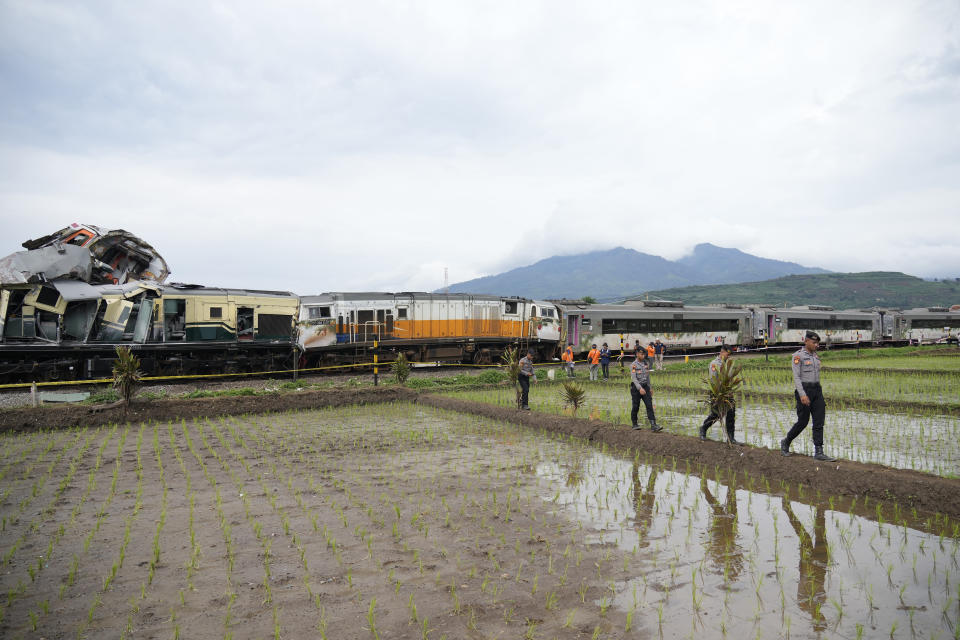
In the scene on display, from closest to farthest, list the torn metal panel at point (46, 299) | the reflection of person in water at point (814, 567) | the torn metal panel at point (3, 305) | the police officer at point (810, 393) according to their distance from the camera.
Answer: the reflection of person in water at point (814, 567) < the police officer at point (810, 393) < the torn metal panel at point (3, 305) < the torn metal panel at point (46, 299)

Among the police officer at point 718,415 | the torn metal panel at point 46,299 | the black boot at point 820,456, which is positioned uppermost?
the torn metal panel at point 46,299

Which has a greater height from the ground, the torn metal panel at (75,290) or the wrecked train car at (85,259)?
the wrecked train car at (85,259)

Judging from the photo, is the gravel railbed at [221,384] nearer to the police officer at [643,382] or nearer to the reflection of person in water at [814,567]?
the police officer at [643,382]

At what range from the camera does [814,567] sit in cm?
567

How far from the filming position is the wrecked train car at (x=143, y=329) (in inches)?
763

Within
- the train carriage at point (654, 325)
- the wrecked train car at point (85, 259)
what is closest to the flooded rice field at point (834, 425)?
the train carriage at point (654, 325)

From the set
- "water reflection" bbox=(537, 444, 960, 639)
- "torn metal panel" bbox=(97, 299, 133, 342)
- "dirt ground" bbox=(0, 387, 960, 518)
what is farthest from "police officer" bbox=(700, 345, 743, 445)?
"torn metal panel" bbox=(97, 299, 133, 342)

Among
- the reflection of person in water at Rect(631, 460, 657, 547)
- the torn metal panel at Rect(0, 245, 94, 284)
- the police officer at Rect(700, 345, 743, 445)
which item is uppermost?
the torn metal panel at Rect(0, 245, 94, 284)

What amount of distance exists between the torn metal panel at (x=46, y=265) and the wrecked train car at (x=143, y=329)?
30 cm

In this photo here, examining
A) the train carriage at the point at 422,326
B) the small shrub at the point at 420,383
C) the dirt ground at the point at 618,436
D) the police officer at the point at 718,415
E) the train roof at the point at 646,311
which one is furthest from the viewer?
the train roof at the point at 646,311

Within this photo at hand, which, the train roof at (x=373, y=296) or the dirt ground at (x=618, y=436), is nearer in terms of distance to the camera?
A: the dirt ground at (x=618, y=436)

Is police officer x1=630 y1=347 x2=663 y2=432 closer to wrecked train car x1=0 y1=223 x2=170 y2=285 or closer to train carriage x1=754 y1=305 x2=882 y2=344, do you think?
wrecked train car x1=0 y1=223 x2=170 y2=285

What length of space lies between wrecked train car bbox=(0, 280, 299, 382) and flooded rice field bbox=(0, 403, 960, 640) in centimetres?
1119

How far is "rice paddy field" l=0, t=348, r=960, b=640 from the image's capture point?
4.75m
